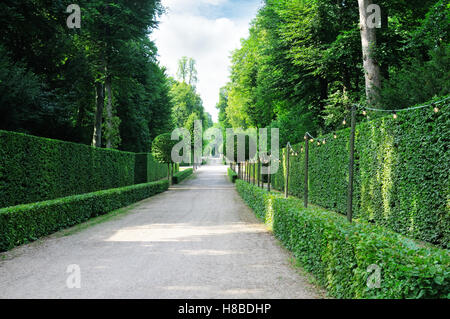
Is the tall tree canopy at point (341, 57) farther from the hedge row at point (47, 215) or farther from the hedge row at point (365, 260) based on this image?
the hedge row at point (47, 215)

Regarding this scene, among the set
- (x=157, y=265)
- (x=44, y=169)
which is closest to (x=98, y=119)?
(x=44, y=169)

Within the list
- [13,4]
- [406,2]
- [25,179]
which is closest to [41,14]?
[13,4]

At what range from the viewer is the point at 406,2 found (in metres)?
14.6

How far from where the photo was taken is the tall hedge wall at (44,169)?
8.74 m

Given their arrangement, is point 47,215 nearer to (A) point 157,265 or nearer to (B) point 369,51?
(A) point 157,265

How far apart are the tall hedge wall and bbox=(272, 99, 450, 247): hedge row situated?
9.21 m

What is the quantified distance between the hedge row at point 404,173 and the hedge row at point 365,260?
2034 millimetres

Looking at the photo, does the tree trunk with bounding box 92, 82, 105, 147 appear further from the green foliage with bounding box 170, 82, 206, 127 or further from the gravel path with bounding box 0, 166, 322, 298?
the green foliage with bounding box 170, 82, 206, 127

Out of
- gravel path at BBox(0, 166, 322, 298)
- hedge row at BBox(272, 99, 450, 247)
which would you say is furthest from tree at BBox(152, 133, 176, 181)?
hedge row at BBox(272, 99, 450, 247)

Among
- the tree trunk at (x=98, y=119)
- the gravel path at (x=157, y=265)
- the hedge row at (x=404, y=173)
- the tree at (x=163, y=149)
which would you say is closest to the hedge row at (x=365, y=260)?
the gravel path at (x=157, y=265)

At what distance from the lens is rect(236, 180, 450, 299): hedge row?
2.57 m

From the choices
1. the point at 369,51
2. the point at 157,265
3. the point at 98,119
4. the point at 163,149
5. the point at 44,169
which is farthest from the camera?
the point at 163,149

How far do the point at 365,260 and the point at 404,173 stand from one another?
4.41 metres

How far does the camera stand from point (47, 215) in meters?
8.66
